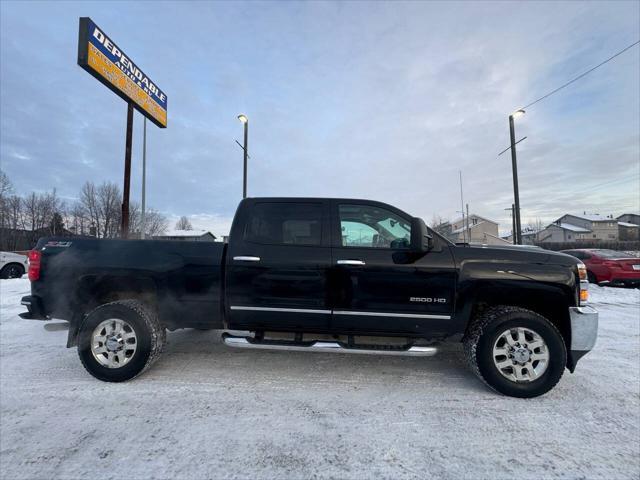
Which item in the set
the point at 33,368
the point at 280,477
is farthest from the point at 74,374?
the point at 280,477

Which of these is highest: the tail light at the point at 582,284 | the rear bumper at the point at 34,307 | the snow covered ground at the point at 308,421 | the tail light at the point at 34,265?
the tail light at the point at 34,265

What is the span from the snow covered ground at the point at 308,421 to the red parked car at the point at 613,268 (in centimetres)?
836

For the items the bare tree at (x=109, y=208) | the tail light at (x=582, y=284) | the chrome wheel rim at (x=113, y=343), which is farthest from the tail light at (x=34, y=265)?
the bare tree at (x=109, y=208)

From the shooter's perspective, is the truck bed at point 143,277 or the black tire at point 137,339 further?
the truck bed at point 143,277

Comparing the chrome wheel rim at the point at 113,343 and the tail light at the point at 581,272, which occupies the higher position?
the tail light at the point at 581,272

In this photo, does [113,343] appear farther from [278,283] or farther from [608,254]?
[608,254]

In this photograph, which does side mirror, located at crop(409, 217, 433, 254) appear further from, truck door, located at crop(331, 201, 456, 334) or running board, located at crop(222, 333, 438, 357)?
running board, located at crop(222, 333, 438, 357)

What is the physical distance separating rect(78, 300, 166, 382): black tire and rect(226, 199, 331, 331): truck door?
85 cm

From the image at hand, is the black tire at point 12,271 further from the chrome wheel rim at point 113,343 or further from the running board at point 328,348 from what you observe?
the running board at point 328,348

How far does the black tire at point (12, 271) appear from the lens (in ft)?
37.3

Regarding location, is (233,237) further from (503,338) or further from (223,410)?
(503,338)

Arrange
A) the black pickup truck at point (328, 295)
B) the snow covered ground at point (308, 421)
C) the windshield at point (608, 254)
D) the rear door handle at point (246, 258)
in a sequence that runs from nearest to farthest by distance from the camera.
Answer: the snow covered ground at point (308, 421) < the black pickup truck at point (328, 295) < the rear door handle at point (246, 258) < the windshield at point (608, 254)

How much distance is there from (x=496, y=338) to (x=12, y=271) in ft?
53.3

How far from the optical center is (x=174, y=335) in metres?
4.72
